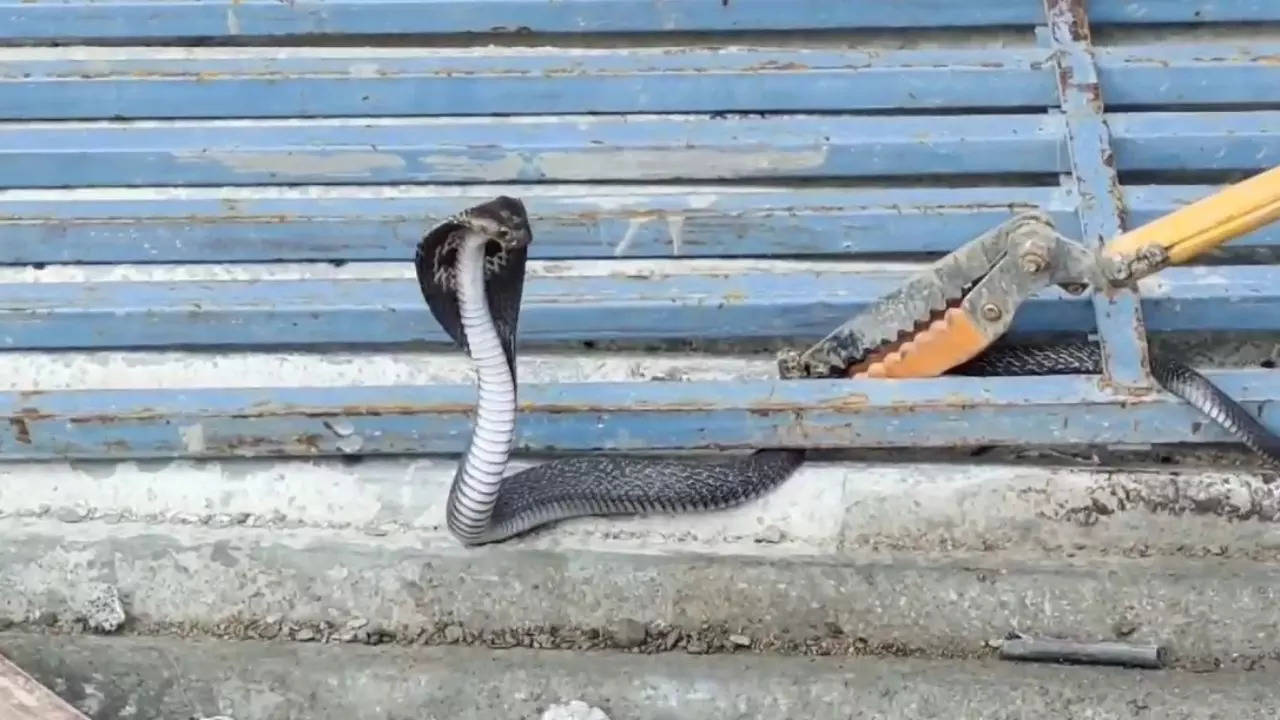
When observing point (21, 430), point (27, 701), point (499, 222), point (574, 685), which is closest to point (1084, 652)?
point (574, 685)

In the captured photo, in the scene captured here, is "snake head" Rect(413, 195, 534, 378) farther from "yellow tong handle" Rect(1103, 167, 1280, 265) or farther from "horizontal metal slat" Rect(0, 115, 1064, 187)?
"yellow tong handle" Rect(1103, 167, 1280, 265)

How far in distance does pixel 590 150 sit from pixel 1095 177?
0.86 metres

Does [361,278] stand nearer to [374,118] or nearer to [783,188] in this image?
[374,118]

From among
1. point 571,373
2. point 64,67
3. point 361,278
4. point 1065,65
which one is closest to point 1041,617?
point 571,373

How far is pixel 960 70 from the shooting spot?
2.50 meters

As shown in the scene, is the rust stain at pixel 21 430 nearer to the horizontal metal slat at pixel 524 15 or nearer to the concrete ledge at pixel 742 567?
the concrete ledge at pixel 742 567

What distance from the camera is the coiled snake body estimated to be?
6.04ft

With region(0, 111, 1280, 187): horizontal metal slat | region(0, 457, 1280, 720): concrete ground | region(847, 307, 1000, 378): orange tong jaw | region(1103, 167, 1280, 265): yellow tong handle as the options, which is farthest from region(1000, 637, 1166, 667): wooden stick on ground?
region(0, 111, 1280, 187): horizontal metal slat

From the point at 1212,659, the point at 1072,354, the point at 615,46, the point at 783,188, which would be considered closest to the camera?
the point at 1212,659

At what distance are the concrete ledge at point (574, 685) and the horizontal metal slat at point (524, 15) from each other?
46.4 inches

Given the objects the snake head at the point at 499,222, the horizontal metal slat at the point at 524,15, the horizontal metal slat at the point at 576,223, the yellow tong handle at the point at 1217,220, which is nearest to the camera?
the snake head at the point at 499,222

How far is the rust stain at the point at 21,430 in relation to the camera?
221 centimetres

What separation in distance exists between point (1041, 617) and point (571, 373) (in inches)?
33.1

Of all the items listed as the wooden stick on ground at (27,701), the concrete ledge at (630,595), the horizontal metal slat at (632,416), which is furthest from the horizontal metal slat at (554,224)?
the wooden stick on ground at (27,701)
